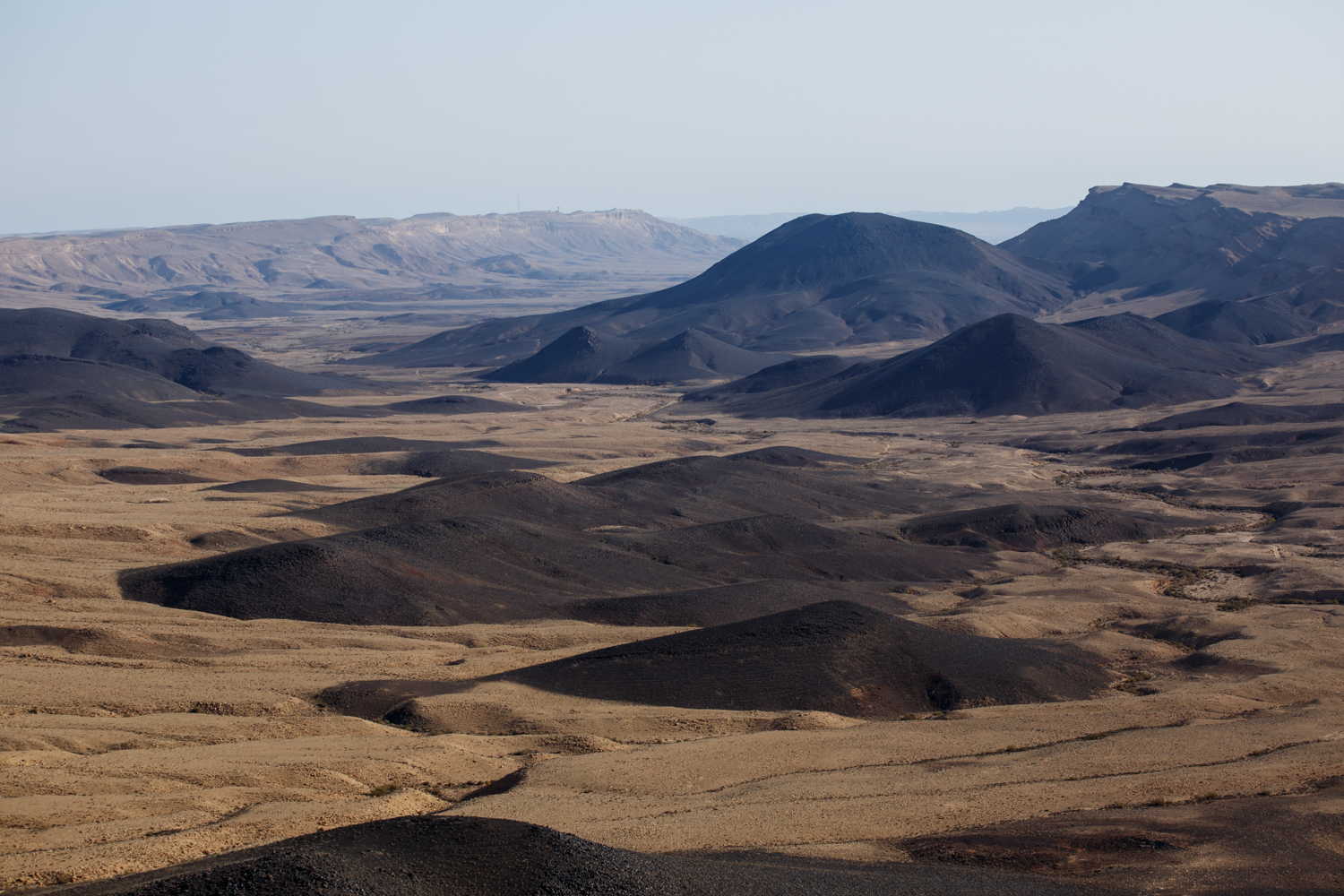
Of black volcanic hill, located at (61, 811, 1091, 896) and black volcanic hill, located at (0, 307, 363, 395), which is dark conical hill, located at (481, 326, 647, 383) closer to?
black volcanic hill, located at (0, 307, 363, 395)

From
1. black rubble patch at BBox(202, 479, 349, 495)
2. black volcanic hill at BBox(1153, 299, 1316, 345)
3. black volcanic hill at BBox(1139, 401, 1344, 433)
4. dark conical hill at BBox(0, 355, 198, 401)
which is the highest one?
black volcanic hill at BBox(1153, 299, 1316, 345)

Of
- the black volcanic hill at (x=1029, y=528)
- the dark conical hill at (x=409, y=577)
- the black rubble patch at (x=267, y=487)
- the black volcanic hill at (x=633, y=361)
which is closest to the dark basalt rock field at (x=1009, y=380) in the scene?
the black volcanic hill at (x=633, y=361)

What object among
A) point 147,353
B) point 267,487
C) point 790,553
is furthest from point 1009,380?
point 147,353

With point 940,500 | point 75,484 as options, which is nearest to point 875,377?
point 940,500

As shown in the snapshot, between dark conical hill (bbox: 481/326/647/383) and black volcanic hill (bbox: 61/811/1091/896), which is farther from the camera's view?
dark conical hill (bbox: 481/326/647/383)

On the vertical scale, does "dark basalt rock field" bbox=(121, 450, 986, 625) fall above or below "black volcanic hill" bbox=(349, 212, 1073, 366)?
below

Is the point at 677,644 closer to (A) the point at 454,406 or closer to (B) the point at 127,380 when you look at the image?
(A) the point at 454,406

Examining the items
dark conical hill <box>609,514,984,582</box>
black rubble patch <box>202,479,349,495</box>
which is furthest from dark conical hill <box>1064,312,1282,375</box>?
black rubble patch <box>202,479,349,495</box>

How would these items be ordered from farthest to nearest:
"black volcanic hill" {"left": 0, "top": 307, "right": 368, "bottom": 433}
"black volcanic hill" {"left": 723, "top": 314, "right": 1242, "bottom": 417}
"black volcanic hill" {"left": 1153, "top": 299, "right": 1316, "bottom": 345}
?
"black volcanic hill" {"left": 1153, "top": 299, "right": 1316, "bottom": 345}
"black volcanic hill" {"left": 723, "top": 314, "right": 1242, "bottom": 417}
"black volcanic hill" {"left": 0, "top": 307, "right": 368, "bottom": 433}
